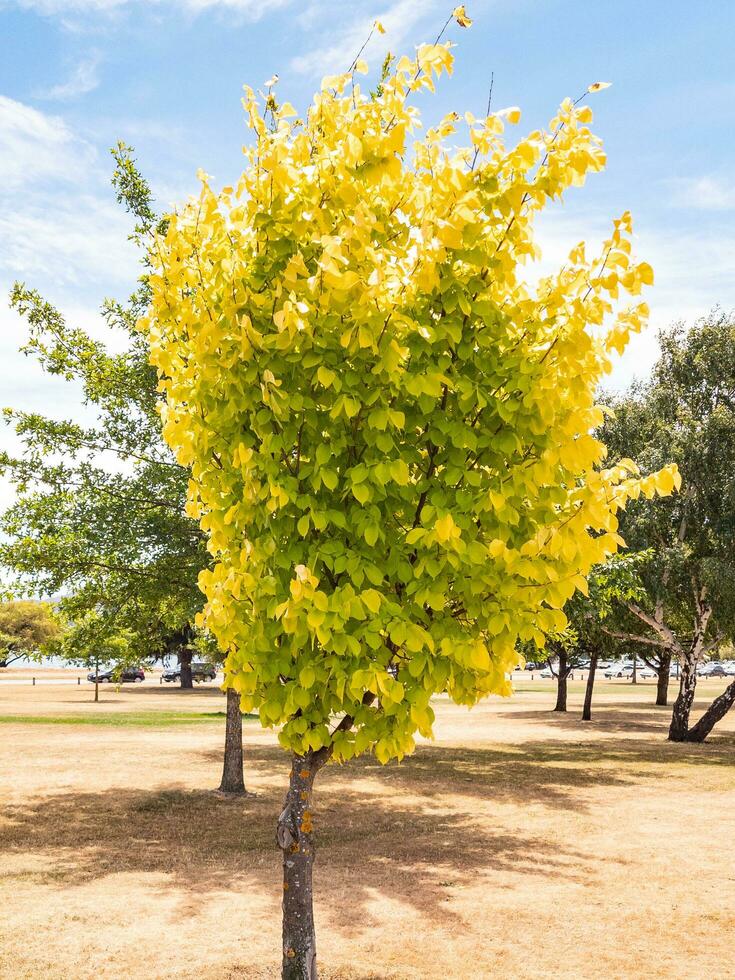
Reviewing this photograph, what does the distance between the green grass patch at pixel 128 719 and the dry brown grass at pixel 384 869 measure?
9.82 metres

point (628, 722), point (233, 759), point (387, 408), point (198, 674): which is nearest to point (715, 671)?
point (198, 674)

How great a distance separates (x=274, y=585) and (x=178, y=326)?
6.39 ft

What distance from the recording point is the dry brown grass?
26.1 ft

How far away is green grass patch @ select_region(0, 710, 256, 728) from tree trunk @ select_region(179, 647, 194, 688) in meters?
23.5

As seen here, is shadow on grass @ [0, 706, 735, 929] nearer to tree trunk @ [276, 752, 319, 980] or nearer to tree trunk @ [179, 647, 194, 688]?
tree trunk @ [276, 752, 319, 980]

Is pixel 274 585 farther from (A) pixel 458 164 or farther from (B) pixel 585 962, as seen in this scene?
(B) pixel 585 962

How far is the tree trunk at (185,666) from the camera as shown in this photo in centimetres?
6209

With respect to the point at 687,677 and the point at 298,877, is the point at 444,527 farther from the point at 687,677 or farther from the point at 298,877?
the point at 687,677

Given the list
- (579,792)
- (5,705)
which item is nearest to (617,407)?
(579,792)

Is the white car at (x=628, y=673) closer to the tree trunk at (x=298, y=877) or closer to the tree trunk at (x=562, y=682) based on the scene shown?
the tree trunk at (x=562, y=682)

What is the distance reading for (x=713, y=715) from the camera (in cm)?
2742

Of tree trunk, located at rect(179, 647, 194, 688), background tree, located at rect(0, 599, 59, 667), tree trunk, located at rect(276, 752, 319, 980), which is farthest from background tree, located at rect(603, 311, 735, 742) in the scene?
background tree, located at rect(0, 599, 59, 667)

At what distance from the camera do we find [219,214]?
581 centimetres

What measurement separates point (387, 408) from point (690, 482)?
22.8 m
